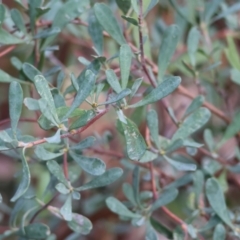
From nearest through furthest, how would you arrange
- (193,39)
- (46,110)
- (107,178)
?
(46,110) → (107,178) → (193,39)

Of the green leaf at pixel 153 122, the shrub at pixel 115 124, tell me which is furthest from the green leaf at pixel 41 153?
the green leaf at pixel 153 122


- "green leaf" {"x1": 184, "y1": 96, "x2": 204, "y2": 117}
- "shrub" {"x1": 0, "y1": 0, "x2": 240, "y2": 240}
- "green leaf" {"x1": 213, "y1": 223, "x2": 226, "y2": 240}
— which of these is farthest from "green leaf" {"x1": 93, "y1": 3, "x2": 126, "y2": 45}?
"green leaf" {"x1": 213, "y1": 223, "x2": 226, "y2": 240}

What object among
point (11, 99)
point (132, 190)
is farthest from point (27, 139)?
point (132, 190)

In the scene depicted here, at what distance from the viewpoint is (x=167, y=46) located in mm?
553

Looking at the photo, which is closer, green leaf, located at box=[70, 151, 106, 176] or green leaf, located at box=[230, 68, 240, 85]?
green leaf, located at box=[70, 151, 106, 176]

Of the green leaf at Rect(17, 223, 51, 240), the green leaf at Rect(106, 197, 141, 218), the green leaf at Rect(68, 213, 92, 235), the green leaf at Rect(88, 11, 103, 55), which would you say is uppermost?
the green leaf at Rect(88, 11, 103, 55)

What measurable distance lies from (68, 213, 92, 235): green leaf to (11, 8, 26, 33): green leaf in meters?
0.21

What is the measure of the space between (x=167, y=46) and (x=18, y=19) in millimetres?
164

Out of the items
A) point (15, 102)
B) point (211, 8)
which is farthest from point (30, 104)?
point (211, 8)

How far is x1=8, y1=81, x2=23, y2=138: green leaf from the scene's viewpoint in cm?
41

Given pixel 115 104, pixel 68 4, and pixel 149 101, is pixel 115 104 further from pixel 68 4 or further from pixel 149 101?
pixel 68 4

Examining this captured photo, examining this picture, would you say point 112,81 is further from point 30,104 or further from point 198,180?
point 198,180

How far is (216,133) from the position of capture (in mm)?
827

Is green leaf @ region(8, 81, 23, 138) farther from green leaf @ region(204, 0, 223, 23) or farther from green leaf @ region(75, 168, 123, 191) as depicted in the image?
green leaf @ region(204, 0, 223, 23)
